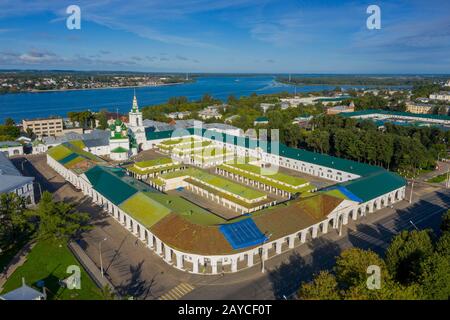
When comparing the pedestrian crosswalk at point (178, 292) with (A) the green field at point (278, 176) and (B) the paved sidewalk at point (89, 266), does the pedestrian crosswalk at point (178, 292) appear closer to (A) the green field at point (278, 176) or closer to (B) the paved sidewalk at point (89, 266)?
(B) the paved sidewalk at point (89, 266)

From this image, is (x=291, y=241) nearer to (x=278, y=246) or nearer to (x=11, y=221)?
(x=278, y=246)

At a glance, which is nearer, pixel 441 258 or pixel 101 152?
pixel 441 258

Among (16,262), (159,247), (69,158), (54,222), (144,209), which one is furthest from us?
(69,158)

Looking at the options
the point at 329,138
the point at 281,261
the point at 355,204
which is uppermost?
the point at 329,138

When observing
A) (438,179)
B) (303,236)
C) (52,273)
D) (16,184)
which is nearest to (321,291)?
(303,236)

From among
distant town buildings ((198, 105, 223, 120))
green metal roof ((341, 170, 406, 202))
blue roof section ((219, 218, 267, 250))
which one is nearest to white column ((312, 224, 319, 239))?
blue roof section ((219, 218, 267, 250))
